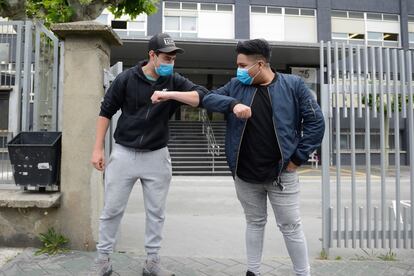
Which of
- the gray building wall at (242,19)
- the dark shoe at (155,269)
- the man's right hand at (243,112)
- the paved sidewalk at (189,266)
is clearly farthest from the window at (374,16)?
the dark shoe at (155,269)

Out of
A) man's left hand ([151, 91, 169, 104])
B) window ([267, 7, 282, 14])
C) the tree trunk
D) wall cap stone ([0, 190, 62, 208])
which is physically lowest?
wall cap stone ([0, 190, 62, 208])

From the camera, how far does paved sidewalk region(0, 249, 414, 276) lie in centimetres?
353

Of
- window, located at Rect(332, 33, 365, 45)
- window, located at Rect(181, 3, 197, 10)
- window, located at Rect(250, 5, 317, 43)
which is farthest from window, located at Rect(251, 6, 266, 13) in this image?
window, located at Rect(332, 33, 365, 45)

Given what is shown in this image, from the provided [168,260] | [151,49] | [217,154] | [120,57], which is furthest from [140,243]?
[120,57]

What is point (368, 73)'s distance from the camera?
4355 millimetres

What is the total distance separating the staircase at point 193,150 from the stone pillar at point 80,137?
439 inches

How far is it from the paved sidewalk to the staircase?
11.3 m

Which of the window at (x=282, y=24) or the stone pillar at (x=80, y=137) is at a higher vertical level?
the window at (x=282, y=24)

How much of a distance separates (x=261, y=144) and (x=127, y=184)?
3.77ft

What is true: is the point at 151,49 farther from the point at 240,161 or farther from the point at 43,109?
the point at 43,109

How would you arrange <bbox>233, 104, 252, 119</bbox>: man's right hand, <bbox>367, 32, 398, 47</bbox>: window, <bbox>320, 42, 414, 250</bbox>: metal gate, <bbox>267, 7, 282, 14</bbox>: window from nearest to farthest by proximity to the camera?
<bbox>233, 104, 252, 119</bbox>: man's right hand < <bbox>320, 42, 414, 250</bbox>: metal gate < <bbox>267, 7, 282, 14</bbox>: window < <bbox>367, 32, 398, 47</bbox>: window

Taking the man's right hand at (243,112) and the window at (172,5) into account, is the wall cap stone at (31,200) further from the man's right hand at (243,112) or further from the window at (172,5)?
the window at (172,5)

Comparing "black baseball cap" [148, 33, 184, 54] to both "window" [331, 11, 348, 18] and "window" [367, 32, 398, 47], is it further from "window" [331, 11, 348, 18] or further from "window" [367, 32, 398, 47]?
"window" [367, 32, 398, 47]

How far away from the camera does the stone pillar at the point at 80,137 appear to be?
4.07 m
